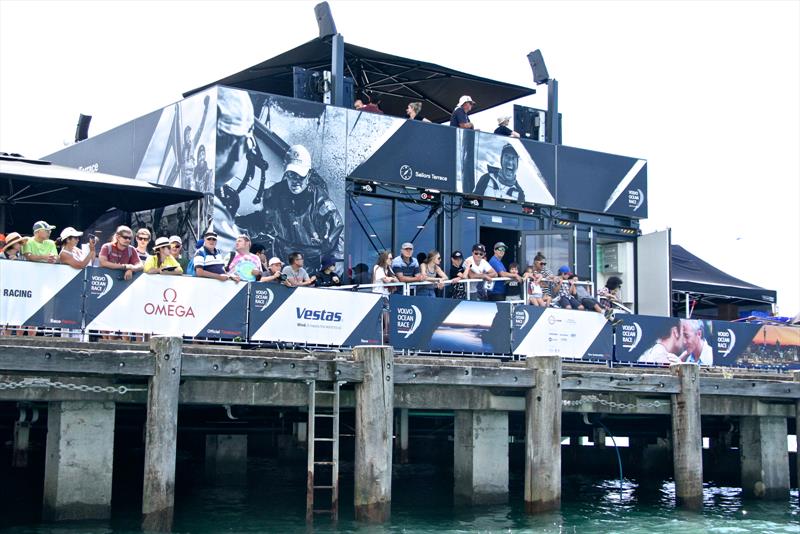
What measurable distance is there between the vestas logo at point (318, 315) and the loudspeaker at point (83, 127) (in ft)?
43.2

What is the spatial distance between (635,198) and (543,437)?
33.4ft

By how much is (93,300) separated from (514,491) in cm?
1015

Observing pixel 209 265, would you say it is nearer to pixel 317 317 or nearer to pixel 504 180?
pixel 317 317

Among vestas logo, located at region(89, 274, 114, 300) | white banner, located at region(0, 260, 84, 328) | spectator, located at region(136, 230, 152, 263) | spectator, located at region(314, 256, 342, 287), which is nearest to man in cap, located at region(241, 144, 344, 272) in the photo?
spectator, located at region(314, 256, 342, 287)

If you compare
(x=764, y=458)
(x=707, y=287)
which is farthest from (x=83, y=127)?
(x=764, y=458)

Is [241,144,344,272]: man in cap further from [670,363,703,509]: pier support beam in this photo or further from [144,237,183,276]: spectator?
[670,363,703,509]: pier support beam

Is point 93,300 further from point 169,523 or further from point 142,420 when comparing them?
point 142,420

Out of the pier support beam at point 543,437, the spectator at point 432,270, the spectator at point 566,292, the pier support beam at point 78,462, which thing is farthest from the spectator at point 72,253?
the spectator at point 566,292

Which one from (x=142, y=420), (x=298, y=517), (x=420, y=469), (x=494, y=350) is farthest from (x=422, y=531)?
(x=420, y=469)

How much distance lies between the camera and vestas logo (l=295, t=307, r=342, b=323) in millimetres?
15453

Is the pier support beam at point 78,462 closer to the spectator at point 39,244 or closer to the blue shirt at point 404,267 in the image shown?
the spectator at point 39,244

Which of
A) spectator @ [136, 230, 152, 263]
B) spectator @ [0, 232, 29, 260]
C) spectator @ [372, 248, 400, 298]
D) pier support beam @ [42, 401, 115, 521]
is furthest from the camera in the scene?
spectator @ [372, 248, 400, 298]

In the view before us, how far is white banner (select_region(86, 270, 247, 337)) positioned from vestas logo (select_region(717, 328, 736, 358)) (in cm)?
994

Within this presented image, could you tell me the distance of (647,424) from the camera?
2367 centimetres
